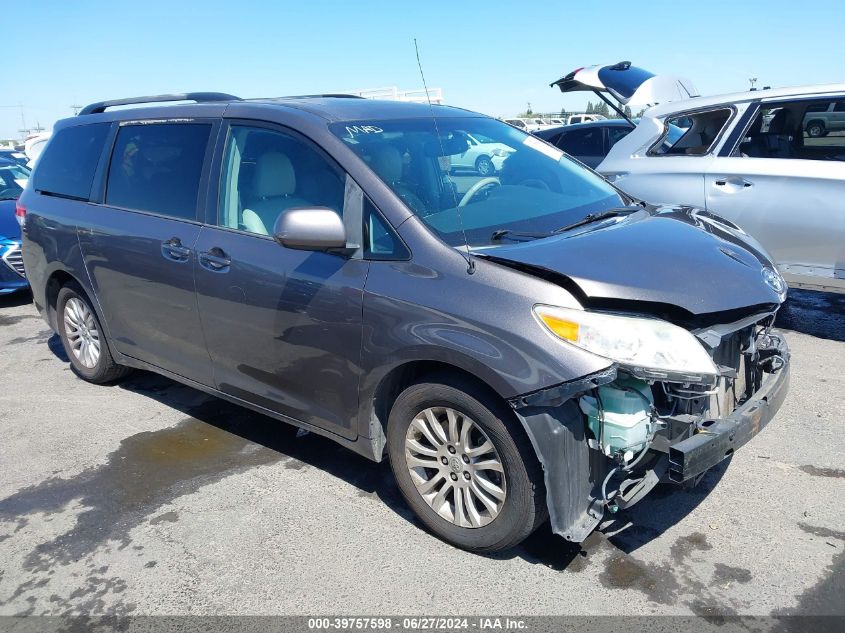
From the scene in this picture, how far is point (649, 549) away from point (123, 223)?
3.40 meters

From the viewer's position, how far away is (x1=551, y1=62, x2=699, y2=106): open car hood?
7.22 m

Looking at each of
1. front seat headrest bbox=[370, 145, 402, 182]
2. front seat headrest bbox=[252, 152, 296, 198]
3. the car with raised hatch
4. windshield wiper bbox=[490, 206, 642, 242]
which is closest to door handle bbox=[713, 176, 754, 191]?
the car with raised hatch

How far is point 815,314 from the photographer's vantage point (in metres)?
6.35

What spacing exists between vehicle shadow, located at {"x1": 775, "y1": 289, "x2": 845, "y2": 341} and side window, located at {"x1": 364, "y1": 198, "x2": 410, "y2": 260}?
14.1 feet

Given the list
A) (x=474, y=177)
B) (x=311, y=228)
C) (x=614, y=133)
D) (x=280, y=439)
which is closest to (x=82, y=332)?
(x=280, y=439)

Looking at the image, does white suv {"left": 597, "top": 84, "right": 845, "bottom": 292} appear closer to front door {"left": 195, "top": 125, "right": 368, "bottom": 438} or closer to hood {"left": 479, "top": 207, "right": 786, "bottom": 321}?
hood {"left": 479, "top": 207, "right": 786, "bottom": 321}

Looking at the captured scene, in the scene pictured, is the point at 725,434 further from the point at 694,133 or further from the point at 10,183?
the point at 10,183

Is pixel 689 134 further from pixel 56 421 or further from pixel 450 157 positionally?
pixel 56 421

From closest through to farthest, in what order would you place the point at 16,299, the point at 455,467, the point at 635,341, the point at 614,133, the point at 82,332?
the point at 635,341 → the point at 455,467 → the point at 82,332 → the point at 16,299 → the point at 614,133

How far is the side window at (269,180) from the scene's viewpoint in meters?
3.35

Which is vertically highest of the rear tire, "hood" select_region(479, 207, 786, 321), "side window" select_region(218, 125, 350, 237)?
"side window" select_region(218, 125, 350, 237)

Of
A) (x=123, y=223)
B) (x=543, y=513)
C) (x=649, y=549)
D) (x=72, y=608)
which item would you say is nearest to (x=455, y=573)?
(x=543, y=513)

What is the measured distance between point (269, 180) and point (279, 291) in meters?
0.62

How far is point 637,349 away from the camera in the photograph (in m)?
2.56
